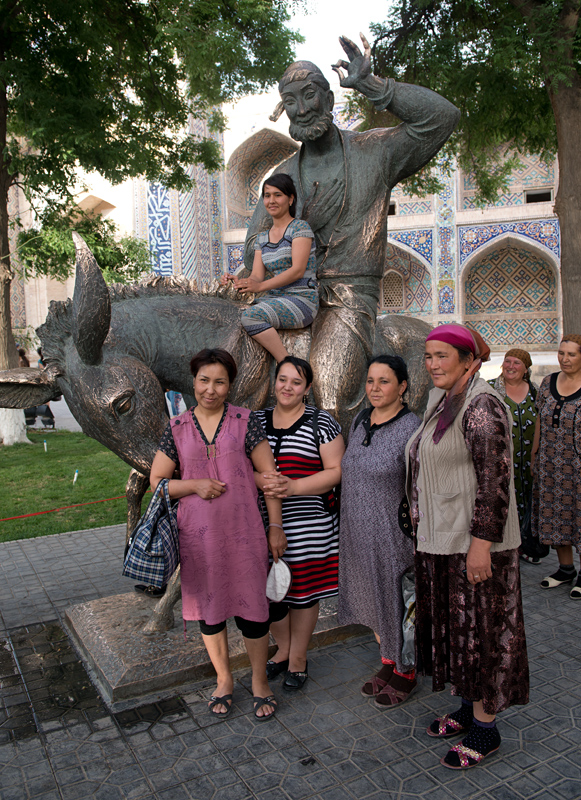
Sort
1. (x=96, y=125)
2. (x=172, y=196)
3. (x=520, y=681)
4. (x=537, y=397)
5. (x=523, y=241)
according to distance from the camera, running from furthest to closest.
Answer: (x=523, y=241), (x=172, y=196), (x=96, y=125), (x=537, y=397), (x=520, y=681)

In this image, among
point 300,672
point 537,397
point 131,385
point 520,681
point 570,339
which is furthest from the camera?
point 537,397

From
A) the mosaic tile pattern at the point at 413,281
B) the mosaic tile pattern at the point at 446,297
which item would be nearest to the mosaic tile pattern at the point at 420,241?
the mosaic tile pattern at the point at 446,297

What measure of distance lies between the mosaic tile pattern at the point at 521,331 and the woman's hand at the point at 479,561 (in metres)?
19.3

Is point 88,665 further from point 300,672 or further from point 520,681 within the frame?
point 520,681

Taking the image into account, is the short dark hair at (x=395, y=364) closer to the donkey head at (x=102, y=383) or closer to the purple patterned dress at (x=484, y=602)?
the purple patterned dress at (x=484, y=602)

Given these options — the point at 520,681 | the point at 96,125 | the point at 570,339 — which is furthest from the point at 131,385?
the point at 96,125

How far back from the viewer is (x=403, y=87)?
325 centimetres

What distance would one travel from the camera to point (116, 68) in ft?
31.4

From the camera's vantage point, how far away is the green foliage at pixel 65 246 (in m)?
9.80

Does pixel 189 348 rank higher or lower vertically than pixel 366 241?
lower

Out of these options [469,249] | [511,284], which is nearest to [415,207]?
[469,249]

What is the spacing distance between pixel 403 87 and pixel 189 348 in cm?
173

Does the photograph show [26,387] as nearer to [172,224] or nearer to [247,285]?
[247,285]

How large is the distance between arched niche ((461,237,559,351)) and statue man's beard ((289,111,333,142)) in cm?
1772
